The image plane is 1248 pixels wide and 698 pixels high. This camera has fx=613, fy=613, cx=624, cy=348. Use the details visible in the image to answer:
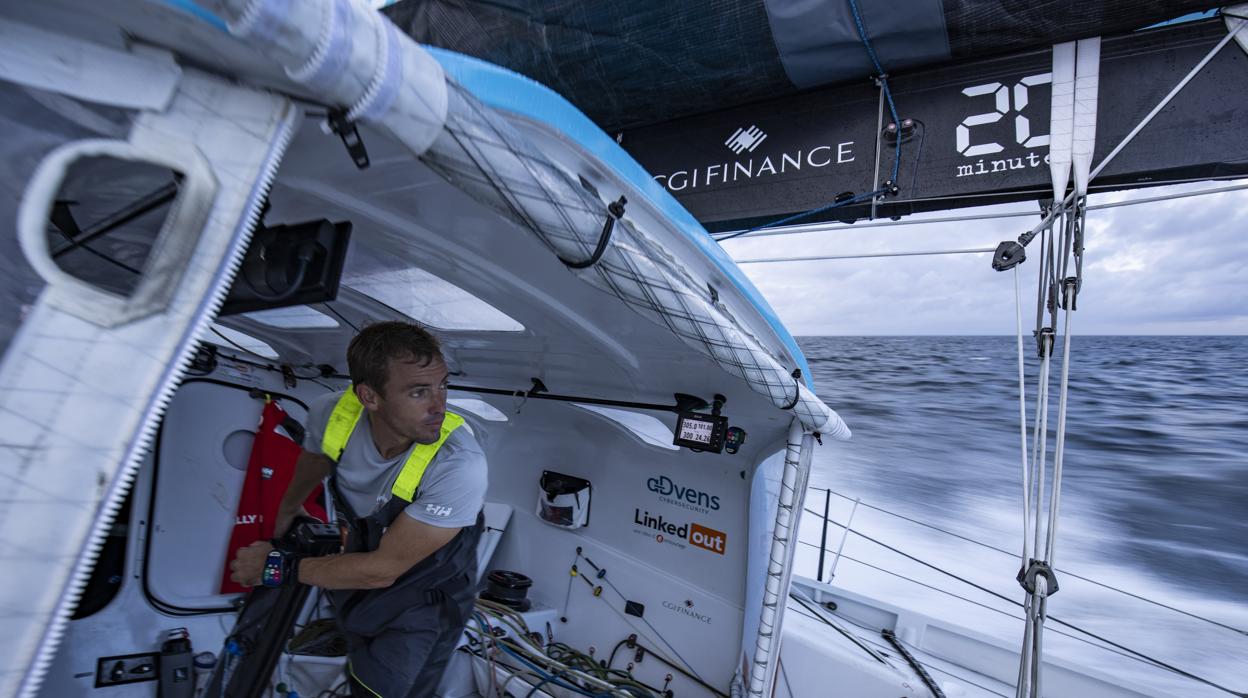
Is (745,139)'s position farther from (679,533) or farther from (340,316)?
(340,316)

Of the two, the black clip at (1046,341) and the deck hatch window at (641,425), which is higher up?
the black clip at (1046,341)

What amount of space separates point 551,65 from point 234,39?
10.00ft

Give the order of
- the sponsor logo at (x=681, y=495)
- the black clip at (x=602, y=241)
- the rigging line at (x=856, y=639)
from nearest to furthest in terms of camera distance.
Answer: the black clip at (x=602, y=241), the sponsor logo at (x=681, y=495), the rigging line at (x=856, y=639)

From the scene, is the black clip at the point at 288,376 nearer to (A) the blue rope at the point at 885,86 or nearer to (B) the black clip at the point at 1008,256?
(A) the blue rope at the point at 885,86

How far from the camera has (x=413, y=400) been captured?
5.39 ft

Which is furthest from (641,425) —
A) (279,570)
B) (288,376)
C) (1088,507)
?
(1088,507)

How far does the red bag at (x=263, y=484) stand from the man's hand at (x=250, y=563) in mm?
2061

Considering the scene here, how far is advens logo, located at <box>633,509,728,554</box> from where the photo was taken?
10.5ft

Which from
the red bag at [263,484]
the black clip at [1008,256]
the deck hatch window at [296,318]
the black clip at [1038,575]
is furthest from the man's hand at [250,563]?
the black clip at [1008,256]

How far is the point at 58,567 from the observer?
68cm

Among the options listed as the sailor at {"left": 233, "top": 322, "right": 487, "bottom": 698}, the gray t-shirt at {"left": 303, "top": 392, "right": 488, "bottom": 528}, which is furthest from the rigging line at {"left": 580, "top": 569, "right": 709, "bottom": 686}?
the gray t-shirt at {"left": 303, "top": 392, "right": 488, "bottom": 528}

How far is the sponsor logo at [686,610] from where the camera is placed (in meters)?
3.17

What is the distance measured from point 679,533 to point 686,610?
1.28ft

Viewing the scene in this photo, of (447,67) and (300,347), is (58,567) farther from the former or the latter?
(300,347)
